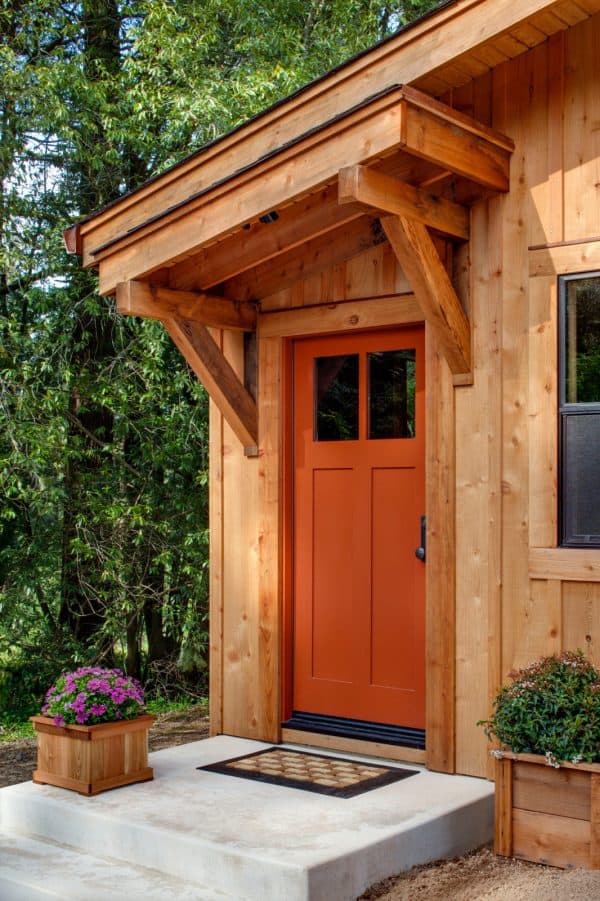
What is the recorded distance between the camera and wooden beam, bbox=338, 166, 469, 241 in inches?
153

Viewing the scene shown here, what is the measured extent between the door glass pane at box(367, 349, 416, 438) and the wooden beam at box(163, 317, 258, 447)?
68 centimetres

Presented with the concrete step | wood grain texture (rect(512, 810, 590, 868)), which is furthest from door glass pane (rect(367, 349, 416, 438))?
the concrete step

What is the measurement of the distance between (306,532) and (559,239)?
76.9 inches

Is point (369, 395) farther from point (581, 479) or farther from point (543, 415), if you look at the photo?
point (581, 479)

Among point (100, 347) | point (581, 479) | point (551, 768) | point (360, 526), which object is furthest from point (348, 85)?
point (100, 347)

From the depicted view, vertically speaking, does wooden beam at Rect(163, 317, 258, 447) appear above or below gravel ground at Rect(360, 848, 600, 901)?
above

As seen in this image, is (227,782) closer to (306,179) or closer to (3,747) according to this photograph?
(306,179)

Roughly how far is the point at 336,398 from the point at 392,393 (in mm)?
331

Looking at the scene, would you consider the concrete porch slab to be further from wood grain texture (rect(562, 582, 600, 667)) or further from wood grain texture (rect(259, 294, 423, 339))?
wood grain texture (rect(259, 294, 423, 339))

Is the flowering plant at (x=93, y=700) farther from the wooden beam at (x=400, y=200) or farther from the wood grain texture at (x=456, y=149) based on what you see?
the wood grain texture at (x=456, y=149)

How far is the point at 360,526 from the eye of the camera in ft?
16.6

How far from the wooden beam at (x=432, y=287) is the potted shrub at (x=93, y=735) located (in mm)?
2090

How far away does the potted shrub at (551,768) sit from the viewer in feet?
11.8

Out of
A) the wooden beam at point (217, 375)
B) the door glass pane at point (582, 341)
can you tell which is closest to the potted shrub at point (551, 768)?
the door glass pane at point (582, 341)
